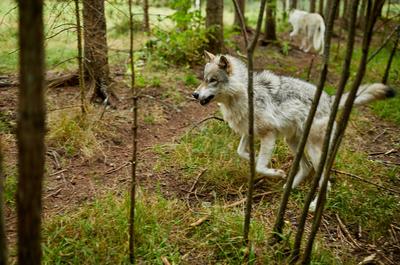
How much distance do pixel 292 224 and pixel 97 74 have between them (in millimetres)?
4304

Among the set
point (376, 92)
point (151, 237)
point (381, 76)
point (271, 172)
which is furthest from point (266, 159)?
point (381, 76)

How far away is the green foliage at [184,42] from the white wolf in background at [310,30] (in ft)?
18.4

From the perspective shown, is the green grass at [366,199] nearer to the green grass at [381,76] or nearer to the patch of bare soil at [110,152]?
the patch of bare soil at [110,152]

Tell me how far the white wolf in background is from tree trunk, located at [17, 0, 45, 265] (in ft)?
41.2

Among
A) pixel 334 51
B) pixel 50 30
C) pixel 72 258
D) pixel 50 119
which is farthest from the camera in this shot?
pixel 334 51

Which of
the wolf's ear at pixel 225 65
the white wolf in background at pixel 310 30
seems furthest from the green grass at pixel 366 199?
the white wolf in background at pixel 310 30

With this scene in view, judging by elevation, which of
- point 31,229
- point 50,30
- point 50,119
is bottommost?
point 50,119

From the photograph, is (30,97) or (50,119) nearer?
(30,97)

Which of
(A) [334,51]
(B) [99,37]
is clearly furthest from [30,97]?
(A) [334,51]

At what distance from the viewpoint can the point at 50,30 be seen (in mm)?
5223

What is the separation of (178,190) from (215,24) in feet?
17.3

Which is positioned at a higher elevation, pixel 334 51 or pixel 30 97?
pixel 30 97

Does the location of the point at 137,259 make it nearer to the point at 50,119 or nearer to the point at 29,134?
the point at 29,134

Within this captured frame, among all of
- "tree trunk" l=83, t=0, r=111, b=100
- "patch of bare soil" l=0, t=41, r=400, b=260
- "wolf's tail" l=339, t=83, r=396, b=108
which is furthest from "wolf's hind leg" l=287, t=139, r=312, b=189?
"tree trunk" l=83, t=0, r=111, b=100
